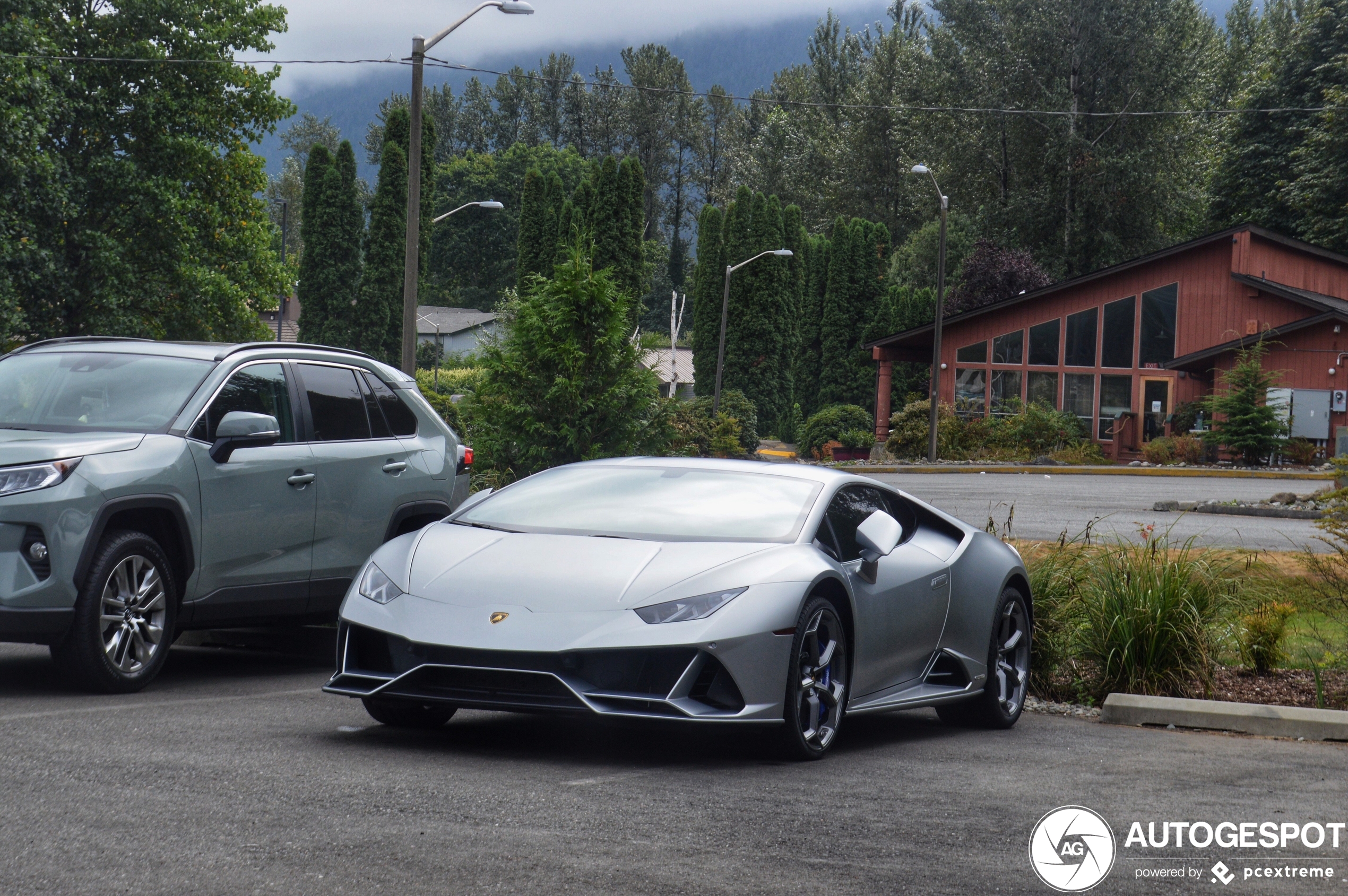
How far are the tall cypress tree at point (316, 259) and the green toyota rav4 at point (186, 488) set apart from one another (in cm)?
5368

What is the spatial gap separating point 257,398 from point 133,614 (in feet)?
5.15

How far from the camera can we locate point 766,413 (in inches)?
2399

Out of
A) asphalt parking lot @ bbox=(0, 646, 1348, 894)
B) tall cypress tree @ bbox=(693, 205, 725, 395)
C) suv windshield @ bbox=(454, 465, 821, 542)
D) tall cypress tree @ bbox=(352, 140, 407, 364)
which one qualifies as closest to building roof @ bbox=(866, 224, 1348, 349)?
tall cypress tree @ bbox=(693, 205, 725, 395)

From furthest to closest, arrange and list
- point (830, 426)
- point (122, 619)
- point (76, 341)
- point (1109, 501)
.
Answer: point (830, 426) → point (1109, 501) → point (76, 341) → point (122, 619)

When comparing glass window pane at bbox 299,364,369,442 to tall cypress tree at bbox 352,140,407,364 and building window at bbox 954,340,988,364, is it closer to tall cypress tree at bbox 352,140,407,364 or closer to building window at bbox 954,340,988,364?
building window at bbox 954,340,988,364

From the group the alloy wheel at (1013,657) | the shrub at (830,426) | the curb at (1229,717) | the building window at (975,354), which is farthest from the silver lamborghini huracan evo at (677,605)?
the shrub at (830,426)

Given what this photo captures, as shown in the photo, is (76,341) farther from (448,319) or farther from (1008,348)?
(448,319)

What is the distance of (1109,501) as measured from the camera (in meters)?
26.2

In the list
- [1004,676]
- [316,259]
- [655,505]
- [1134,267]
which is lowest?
[1004,676]

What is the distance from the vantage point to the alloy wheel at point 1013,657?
794 centimetres

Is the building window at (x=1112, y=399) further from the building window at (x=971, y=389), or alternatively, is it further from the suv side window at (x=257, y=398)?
the suv side window at (x=257, y=398)

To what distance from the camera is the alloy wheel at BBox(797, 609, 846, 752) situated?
6.11 m

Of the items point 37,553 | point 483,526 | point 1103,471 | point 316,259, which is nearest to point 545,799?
point 483,526

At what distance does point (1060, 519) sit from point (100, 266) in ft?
73.8
